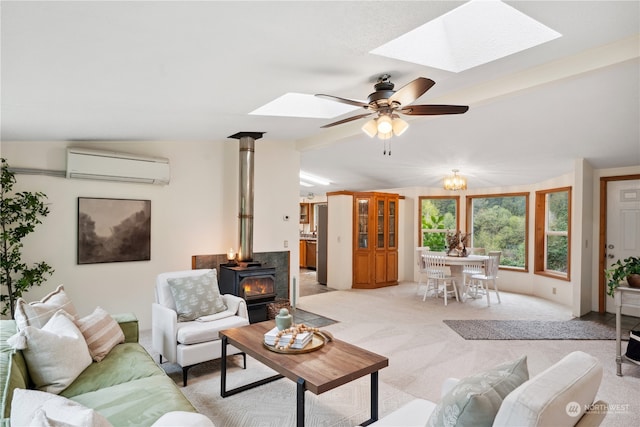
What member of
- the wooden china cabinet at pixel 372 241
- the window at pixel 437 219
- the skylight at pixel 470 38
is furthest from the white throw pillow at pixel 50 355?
the window at pixel 437 219

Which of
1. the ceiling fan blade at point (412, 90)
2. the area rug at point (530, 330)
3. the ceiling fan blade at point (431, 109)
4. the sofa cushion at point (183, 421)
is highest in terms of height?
the ceiling fan blade at point (412, 90)

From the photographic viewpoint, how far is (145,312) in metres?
4.48

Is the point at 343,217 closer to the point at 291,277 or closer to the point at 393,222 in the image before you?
the point at 393,222

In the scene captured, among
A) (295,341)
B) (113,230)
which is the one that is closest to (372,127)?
(295,341)

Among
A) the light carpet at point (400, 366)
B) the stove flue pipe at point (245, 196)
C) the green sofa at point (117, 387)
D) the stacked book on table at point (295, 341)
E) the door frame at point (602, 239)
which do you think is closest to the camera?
the green sofa at point (117, 387)

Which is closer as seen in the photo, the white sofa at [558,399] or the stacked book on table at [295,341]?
the white sofa at [558,399]

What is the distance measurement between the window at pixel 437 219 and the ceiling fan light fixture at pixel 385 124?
5.57 metres

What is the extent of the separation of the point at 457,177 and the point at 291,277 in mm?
3268

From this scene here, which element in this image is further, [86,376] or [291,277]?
[291,277]

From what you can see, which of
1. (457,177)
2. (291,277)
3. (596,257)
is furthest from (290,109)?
(596,257)

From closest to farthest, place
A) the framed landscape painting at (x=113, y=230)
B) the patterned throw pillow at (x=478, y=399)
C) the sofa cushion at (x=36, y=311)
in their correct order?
1. the patterned throw pillow at (x=478, y=399)
2. the sofa cushion at (x=36, y=311)
3. the framed landscape painting at (x=113, y=230)

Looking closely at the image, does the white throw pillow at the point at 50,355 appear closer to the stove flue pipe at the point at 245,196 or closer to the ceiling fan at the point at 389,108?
the ceiling fan at the point at 389,108

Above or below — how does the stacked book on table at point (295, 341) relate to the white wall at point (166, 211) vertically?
below

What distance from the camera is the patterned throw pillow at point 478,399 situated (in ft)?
3.82
